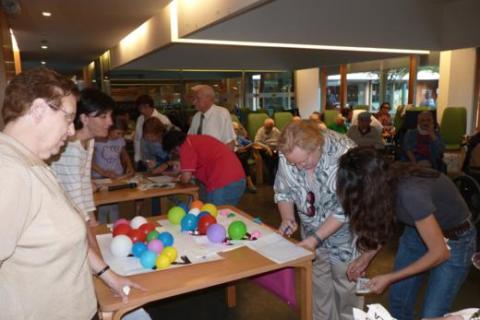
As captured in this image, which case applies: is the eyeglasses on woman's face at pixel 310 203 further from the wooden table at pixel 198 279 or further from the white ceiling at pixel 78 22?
the white ceiling at pixel 78 22

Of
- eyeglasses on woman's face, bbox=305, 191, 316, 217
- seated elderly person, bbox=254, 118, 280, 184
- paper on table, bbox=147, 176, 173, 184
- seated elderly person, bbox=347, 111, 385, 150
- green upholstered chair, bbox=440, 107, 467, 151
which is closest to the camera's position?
eyeglasses on woman's face, bbox=305, 191, 316, 217

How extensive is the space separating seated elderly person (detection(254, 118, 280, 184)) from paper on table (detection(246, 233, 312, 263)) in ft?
13.4

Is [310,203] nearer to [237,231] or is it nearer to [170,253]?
[237,231]

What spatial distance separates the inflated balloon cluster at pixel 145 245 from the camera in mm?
1587

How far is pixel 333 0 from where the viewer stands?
16.9 feet

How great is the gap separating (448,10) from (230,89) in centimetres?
509

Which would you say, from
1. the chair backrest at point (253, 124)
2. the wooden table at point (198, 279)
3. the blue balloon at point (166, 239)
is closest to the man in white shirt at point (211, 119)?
the blue balloon at point (166, 239)

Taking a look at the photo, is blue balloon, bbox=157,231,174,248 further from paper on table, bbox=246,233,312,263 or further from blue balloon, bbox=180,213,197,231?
paper on table, bbox=246,233,312,263

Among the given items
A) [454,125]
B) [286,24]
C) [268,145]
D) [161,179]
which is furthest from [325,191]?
[454,125]

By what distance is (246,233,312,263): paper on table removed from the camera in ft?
5.48

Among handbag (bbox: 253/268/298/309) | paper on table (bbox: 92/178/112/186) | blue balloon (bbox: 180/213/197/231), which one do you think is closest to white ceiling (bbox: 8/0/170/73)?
paper on table (bbox: 92/178/112/186)

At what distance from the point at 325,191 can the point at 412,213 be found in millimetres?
479

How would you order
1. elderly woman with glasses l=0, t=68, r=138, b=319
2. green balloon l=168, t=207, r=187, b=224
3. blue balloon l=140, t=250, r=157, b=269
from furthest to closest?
green balloon l=168, t=207, r=187, b=224
blue balloon l=140, t=250, r=157, b=269
elderly woman with glasses l=0, t=68, r=138, b=319

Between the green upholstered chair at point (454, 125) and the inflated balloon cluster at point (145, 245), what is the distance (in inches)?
231
